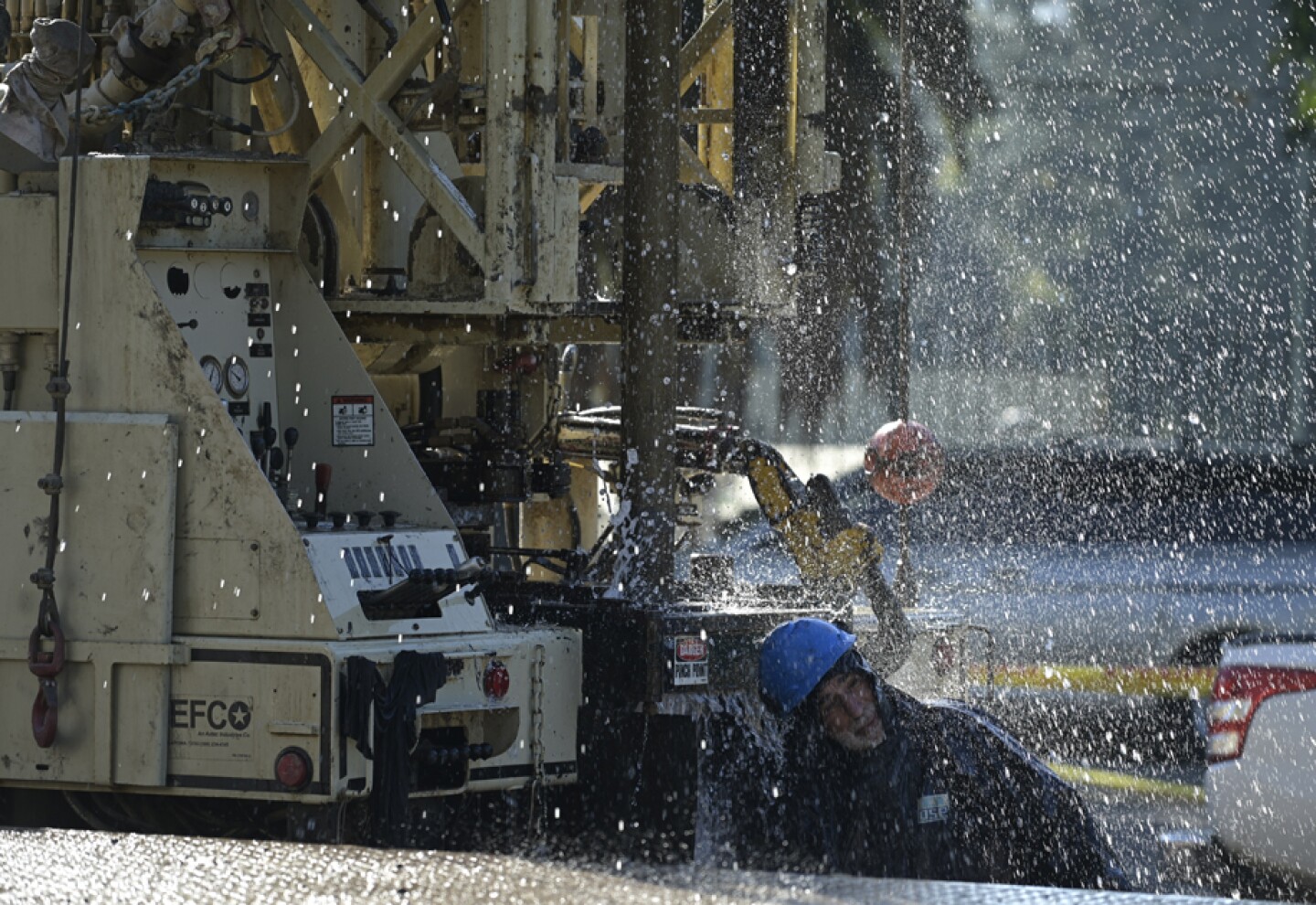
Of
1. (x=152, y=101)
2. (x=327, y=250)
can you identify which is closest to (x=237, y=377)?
(x=327, y=250)

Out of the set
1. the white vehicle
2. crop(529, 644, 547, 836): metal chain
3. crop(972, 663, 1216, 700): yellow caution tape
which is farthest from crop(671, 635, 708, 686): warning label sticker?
crop(972, 663, 1216, 700): yellow caution tape

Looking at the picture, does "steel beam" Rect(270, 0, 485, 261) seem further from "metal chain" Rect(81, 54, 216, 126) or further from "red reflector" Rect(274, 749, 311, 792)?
"red reflector" Rect(274, 749, 311, 792)

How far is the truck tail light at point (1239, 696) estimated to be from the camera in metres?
7.55

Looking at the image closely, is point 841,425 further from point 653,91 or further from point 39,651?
point 39,651

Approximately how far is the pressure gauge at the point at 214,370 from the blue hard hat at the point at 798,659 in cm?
192

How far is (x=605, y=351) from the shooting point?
22953 millimetres

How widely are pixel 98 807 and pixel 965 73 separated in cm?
1768

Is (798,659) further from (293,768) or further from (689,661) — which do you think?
(293,768)

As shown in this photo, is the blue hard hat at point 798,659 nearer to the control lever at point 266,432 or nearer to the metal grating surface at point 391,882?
the metal grating surface at point 391,882

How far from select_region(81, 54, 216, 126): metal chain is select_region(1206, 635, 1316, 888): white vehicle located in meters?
4.02

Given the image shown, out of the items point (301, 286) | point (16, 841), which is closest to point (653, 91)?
point (301, 286)

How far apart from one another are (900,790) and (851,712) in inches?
10.6

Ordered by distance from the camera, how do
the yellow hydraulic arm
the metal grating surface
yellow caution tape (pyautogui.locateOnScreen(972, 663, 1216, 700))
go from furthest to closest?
1. yellow caution tape (pyautogui.locateOnScreen(972, 663, 1216, 700))
2. the yellow hydraulic arm
3. the metal grating surface

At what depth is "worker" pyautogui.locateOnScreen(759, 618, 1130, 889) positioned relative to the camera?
624cm
